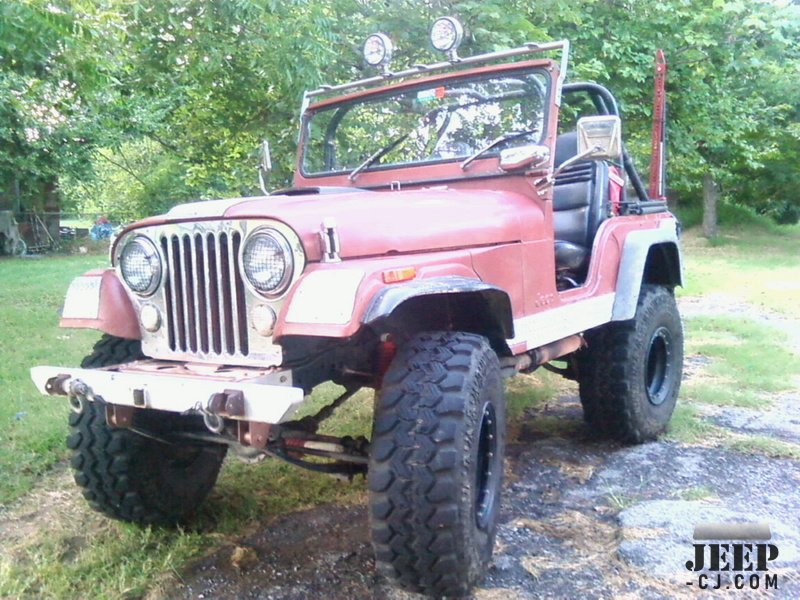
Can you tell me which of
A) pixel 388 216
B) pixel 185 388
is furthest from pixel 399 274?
pixel 185 388

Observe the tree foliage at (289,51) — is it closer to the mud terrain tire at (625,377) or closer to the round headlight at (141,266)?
the mud terrain tire at (625,377)

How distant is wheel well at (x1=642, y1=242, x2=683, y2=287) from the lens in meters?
5.02

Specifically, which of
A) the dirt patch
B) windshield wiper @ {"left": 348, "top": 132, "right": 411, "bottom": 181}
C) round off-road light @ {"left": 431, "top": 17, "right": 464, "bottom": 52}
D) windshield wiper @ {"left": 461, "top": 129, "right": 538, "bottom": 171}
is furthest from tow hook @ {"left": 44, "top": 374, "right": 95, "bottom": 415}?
round off-road light @ {"left": 431, "top": 17, "right": 464, "bottom": 52}

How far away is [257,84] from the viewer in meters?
7.30

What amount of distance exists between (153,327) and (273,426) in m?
0.61

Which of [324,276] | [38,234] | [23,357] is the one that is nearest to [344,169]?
[324,276]

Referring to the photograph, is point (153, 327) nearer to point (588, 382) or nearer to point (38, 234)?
point (588, 382)

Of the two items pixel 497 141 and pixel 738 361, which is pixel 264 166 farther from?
pixel 738 361

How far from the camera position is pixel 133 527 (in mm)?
3451

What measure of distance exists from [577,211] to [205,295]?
2.58 meters

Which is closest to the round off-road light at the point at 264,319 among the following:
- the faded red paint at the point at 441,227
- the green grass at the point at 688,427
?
the faded red paint at the point at 441,227

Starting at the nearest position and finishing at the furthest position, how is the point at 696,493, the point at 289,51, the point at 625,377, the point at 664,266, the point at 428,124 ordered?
1. the point at 696,493
2. the point at 428,124
3. the point at 625,377
4. the point at 664,266
5. the point at 289,51

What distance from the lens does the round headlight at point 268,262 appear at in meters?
2.71

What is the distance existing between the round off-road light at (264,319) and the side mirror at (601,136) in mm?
1677
